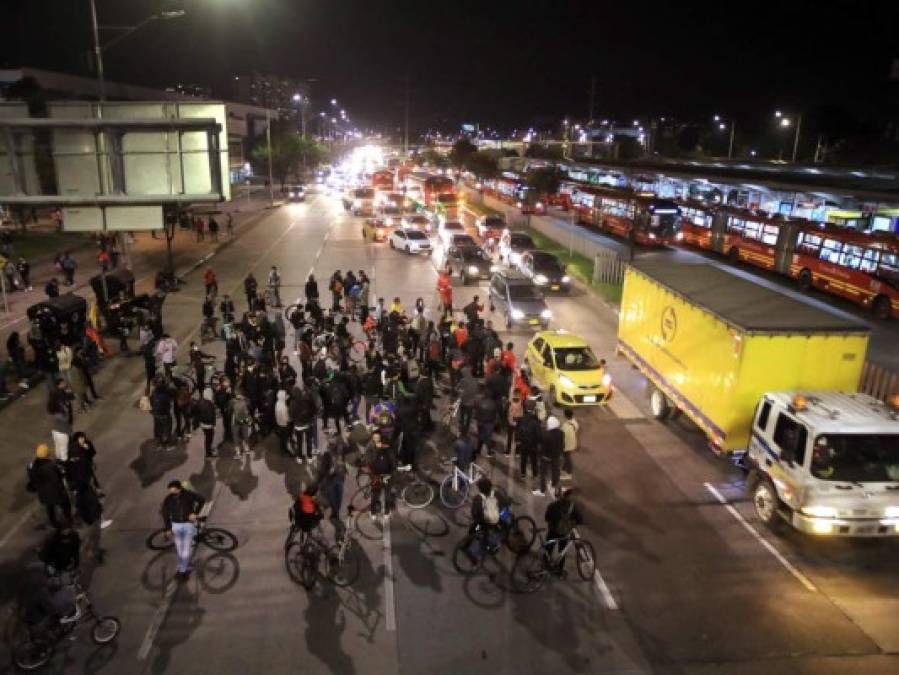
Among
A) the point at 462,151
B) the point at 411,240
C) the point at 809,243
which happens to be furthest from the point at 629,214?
the point at 462,151

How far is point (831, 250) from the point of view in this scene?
26875 millimetres

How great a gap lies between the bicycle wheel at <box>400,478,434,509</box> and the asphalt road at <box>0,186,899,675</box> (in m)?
0.25

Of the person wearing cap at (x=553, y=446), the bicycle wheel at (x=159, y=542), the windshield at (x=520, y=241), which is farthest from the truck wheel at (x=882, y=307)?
the bicycle wheel at (x=159, y=542)

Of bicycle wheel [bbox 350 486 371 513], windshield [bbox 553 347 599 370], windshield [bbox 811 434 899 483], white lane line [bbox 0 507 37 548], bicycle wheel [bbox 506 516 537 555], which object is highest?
windshield [bbox 811 434 899 483]

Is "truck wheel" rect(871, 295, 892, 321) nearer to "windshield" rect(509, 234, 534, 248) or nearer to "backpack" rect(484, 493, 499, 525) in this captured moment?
"windshield" rect(509, 234, 534, 248)

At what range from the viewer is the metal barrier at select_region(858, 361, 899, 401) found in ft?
48.1

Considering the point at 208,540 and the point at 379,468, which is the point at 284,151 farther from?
the point at 208,540

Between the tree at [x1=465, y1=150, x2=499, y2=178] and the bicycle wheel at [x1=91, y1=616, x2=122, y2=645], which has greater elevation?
the tree at [x1=465, y1=150, x2=499, y2=178]

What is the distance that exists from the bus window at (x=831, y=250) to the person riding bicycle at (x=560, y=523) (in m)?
22.6

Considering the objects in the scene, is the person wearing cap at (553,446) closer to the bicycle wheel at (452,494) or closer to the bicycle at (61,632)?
the bicycle wheel at (452,494)

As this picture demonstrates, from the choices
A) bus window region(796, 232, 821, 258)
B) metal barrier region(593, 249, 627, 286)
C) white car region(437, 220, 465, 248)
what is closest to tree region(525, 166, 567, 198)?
white car region(437, 220, 465, 248)

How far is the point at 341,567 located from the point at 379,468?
161 cm

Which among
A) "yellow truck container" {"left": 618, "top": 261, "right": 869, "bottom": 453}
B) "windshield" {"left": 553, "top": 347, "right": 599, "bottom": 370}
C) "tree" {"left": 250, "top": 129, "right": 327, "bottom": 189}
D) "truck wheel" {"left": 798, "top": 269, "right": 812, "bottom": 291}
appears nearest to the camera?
"yellow truck container" {"left": 618, "top": 261, "right": 869, "bottom": 453}

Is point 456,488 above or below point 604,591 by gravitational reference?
above
